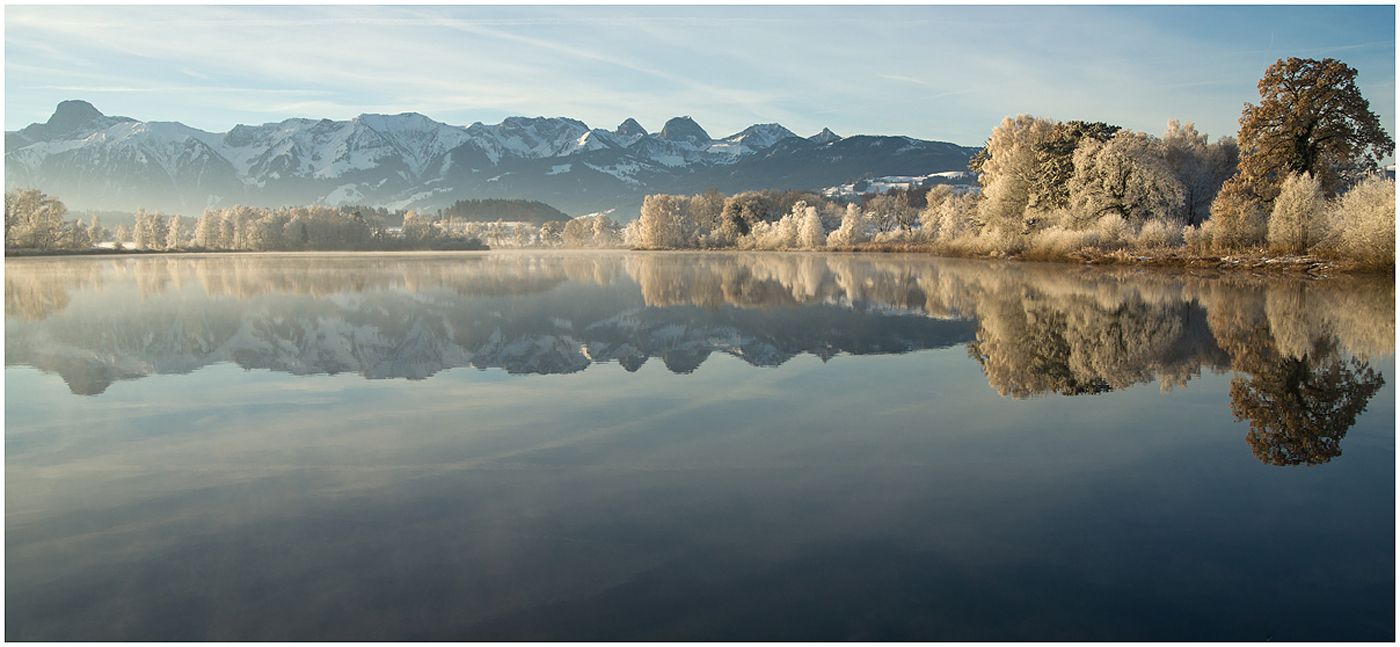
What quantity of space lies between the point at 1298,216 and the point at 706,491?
1495 inches

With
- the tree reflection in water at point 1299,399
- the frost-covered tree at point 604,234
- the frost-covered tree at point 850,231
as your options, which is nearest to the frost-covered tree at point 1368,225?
the tree reflection in water at point 1299,399

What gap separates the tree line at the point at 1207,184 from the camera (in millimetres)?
32250

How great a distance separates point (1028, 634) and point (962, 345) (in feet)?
33.0

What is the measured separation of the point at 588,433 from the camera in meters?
7.18

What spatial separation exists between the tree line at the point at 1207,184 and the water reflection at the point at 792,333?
9170 mm

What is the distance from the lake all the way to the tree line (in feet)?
83.6

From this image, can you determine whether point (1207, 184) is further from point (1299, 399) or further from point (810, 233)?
point (1299, 399)

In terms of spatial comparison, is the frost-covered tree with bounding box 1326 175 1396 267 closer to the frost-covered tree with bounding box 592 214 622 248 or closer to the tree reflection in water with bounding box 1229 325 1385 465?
the tree reflection in water with bounding box 1229 325 1385 465

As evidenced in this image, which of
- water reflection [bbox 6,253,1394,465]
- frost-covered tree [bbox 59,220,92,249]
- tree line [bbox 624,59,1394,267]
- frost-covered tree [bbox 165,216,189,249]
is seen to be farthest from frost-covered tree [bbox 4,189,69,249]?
tree line [bbox 624,59,1394,267]

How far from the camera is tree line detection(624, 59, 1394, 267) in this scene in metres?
32.2

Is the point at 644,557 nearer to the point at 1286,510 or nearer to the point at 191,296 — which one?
the point at 1286,510

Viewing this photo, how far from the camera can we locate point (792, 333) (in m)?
15.0

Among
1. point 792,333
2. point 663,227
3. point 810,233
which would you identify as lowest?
point 792,333

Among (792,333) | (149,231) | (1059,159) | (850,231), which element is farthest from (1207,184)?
(149,231)
